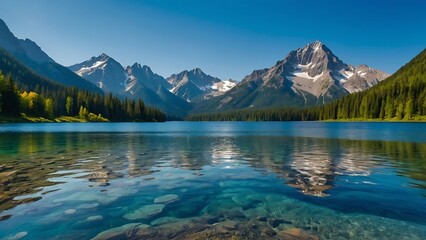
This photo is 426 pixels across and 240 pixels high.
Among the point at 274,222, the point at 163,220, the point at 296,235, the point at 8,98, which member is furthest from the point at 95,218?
the point at 8,98

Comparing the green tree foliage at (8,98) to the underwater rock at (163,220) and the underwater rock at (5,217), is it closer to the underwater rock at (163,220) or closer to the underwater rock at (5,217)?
the underwater rock at (5,217)

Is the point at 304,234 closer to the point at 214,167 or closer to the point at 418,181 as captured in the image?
the point at 418,181

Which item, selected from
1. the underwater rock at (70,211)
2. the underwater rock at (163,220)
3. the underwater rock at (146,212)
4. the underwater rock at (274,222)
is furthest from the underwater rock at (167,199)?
the underwater rock at (274,222)

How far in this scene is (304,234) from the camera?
1117cm

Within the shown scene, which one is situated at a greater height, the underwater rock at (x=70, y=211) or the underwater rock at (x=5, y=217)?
the underwater rock at (x=5, y=217)

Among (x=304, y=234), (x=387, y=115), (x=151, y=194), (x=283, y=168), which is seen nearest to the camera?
(x=304, y=234)

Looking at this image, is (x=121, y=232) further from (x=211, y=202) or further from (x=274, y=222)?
(x=274, y=222)

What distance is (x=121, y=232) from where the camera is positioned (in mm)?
11156

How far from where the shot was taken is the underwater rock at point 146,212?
43.1ft

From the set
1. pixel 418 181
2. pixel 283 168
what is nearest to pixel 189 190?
pixel 283 168

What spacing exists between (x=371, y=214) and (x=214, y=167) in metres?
16.1

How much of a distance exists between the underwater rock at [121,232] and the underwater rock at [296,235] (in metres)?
5.54

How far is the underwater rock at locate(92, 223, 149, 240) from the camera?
420 inches

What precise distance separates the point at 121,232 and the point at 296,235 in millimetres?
6787
